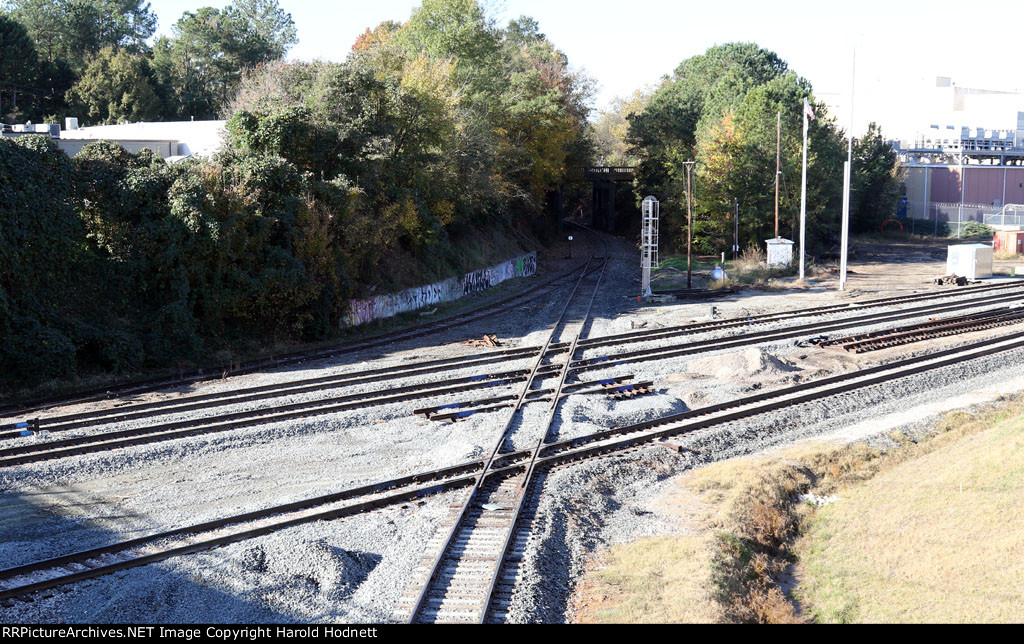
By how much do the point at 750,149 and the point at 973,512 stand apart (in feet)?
148

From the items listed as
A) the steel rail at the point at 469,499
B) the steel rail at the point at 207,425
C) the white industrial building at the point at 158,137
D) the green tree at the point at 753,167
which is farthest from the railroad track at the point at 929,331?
the white industrial building at the point at 158,137

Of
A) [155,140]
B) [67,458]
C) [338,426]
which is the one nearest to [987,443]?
[338,426]

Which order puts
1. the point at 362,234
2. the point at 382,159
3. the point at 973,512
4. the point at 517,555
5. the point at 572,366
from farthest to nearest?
the point at 382,159
the point at 362,234
the point at 572,366
the point at 973,512
the point at 517,555

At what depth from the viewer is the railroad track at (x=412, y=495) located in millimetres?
11508

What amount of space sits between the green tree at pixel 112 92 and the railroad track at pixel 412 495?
175 feet

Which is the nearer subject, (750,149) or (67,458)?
(67,458)

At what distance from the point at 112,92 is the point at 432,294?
119 ft

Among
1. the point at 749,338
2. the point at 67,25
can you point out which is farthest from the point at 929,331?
the point at 67,25

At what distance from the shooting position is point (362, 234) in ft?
105

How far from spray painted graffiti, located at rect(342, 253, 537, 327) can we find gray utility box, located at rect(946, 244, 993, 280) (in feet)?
81.8

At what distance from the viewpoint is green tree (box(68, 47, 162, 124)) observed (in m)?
59.6

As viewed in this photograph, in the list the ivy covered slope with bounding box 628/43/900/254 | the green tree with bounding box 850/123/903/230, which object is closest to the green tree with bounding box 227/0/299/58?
the ivy covered slope with bounding box 628/43/900/254

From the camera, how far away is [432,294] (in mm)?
39188

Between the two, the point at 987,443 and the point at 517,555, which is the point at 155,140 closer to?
the point at 517,555
